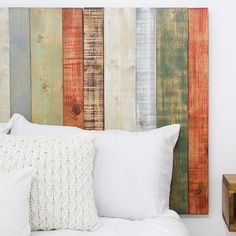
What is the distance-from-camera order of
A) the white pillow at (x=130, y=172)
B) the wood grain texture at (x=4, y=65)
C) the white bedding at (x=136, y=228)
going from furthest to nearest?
the wood grain texture at (x=4, y=65) → the white pillow at (x=130, y=172) → the white bedding at (x=136, y=228)

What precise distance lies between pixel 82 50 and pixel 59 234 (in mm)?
954

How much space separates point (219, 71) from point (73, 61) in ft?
2.49

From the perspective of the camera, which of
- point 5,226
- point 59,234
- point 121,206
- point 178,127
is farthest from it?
point 178,127

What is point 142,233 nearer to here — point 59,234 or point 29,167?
point 59,234

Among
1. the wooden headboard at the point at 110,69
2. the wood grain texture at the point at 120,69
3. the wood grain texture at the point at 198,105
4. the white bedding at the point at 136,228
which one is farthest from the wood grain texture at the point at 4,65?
the wood grain texture at the point at 198,105

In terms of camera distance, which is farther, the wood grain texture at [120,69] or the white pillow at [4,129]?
the wood grain texture at [120,69]

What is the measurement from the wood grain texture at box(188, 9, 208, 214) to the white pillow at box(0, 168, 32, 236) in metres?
0.93

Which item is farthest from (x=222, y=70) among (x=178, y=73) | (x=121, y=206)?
(x=121, y=206)

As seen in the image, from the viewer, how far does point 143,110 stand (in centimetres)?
244

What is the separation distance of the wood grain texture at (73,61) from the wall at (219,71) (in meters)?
0.11

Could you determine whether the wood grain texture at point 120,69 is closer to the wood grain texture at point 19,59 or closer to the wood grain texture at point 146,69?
the wood grain texture at point 146,69

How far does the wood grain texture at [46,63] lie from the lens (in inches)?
95.0

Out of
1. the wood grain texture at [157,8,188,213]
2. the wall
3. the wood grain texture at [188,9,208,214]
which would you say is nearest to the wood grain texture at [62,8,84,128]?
the wall

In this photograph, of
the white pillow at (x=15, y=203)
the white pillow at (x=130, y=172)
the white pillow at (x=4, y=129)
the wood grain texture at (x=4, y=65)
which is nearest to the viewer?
the white pillow at (x=15, y=203)
